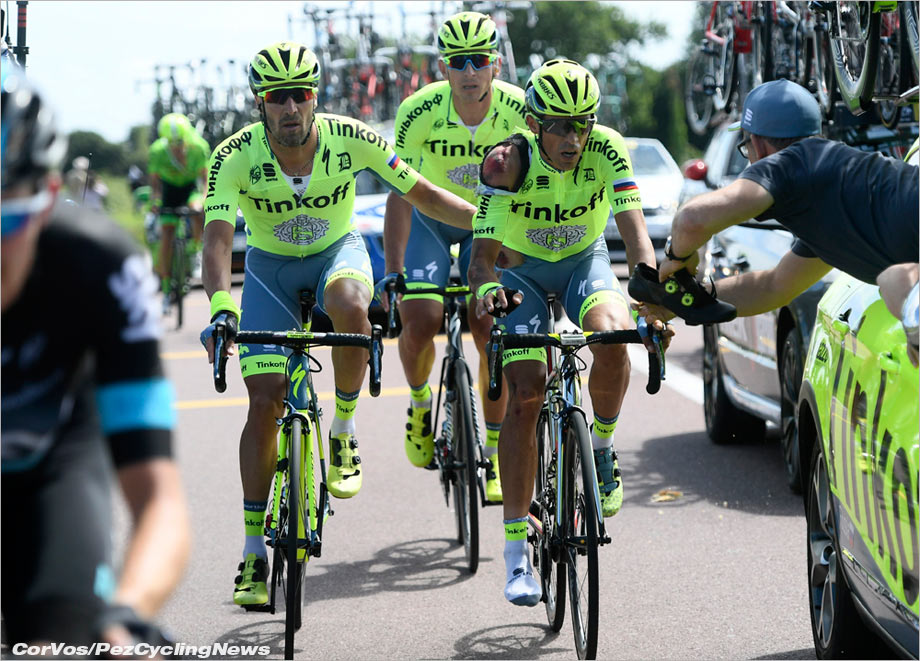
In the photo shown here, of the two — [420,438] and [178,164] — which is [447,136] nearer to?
[420,438]

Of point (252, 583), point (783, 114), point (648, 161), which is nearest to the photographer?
point (783, 114)

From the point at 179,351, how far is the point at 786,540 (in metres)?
9.42

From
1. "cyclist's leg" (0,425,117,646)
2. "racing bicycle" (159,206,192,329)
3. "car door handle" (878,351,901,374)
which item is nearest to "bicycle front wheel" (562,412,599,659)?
"car door handle" (878,351,901,374)

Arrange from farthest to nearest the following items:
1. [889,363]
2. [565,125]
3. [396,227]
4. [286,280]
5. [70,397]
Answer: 1. [396,227]
2. [286,280]
3. [565,125]
4. [889,363]
5. [70,397]

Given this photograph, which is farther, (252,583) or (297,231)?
(297,231)

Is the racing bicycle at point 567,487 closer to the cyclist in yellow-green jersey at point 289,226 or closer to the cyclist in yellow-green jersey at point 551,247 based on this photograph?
the cyclist in yellow-green jersey at point 551,247

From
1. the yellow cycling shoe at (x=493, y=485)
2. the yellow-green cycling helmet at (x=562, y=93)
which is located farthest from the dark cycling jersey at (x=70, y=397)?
the yellow cycling shoe at (x=493, y=485)

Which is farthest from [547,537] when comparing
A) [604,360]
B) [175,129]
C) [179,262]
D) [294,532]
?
[175,129]

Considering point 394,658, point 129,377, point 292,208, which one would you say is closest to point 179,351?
point 292,208

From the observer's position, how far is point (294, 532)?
5871mm

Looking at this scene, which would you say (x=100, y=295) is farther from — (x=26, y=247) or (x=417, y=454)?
(x=417, y=454)

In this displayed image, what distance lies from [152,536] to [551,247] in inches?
168

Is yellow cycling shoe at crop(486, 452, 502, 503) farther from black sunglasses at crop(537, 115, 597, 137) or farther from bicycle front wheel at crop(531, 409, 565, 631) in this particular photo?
black sunglasses at crop(537, 115, 597, 137)

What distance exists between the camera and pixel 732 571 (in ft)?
22.9
